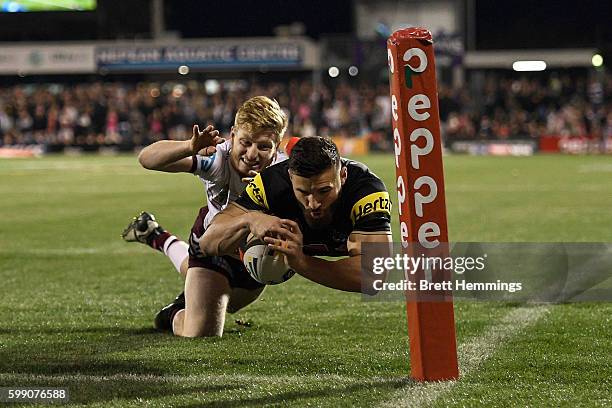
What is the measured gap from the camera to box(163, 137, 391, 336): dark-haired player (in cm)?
470

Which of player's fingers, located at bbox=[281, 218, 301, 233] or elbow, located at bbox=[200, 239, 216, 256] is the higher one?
player's fingers, located at bbox=[281, 218, 301, 233]

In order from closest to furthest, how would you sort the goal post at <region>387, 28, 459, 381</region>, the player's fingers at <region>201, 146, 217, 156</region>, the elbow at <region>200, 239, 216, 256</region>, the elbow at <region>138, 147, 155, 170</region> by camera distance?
the goal post at <region>387, 28, 459, 381</region> → the elbow at <region>200, 239, 216, 256</region> → the player's fingers at <region>201, 146, 217, 156</region> → the elbow at <region>138, 147, 155, 170</region>

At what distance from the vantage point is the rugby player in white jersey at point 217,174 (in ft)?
19.0

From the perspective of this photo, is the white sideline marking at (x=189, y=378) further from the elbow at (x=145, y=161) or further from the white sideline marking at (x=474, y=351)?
the elbow at (x=145, y=161)

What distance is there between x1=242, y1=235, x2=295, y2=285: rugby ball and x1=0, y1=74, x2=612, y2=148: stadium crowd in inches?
1204

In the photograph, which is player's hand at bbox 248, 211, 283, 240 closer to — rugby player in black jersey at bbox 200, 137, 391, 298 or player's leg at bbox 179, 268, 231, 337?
rugby player in black jersey at bbox 200, 137, 391, 298

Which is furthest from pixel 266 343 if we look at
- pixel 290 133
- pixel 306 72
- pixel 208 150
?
pixel 306 72

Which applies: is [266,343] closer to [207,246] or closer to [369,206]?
[207,246]

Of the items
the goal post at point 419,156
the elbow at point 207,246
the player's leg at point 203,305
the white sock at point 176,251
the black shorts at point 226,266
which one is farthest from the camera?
the white sock at point 176,251

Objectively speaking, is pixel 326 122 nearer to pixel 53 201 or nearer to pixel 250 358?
pixel 53 201

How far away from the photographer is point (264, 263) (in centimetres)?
501

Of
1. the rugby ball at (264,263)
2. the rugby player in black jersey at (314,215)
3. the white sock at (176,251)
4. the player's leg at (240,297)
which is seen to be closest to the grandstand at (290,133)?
the player's leg at (240,297)

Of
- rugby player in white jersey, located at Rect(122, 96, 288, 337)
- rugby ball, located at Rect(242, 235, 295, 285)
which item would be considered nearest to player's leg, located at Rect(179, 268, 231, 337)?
rugby player in white jersey, located at Rect(122, 96, 288, 337)

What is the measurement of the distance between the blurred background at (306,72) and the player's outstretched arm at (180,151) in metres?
29.4
